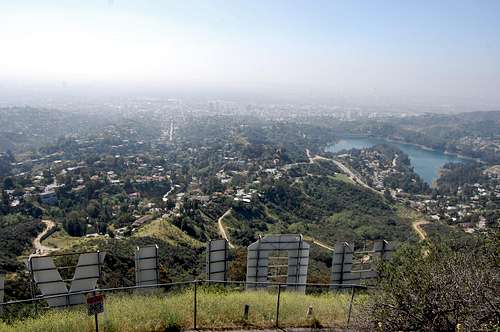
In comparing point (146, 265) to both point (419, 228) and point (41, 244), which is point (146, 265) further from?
point (419, 228)

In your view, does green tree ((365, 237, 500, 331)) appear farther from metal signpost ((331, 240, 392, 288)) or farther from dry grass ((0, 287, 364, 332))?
metal signpost ((331, 240, 392, 288))

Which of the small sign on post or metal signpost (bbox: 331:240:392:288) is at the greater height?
the small sign on post

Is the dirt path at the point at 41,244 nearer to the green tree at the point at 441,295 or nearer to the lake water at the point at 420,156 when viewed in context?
the green tree at the point at 441,295

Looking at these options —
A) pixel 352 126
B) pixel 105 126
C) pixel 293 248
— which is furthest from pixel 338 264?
pixel 352 126

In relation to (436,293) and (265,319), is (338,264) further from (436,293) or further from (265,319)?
(436,293)

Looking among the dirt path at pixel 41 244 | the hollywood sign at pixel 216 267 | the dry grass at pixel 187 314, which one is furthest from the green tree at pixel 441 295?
the dirt path at pixel 41 244

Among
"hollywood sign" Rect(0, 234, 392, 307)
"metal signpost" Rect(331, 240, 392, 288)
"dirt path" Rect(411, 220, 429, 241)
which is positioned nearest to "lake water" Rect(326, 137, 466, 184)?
"dirt path" Rect(411, 220, 429, 241)

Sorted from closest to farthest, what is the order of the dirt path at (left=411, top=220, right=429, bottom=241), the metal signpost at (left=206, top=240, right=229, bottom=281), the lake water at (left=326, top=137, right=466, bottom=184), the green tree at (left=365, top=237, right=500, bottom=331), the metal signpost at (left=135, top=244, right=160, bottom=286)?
the green tree at (left=365, top=237, right=500, bottom=331) < the metal signpost at (left=135, top=244, right=160, bottom=286) < the metal signpost at (left=206, top=240, right=229, bottom=281) < the dirt path at (left=411, top=220, right=429, bottom=241) < the lake water at (left=326, top=137, right=466, bottom=184)
